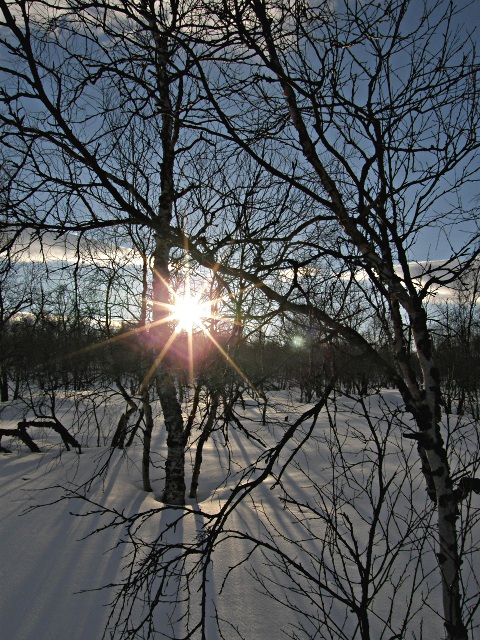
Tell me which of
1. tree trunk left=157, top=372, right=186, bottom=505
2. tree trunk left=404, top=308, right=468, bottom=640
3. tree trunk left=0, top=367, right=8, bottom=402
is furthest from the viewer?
tree trunk left=0, top=367, right=8, bottom=402

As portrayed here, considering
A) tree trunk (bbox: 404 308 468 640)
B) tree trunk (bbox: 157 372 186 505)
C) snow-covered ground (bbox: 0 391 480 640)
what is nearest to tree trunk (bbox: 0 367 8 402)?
snow-covered ground (bbox: 0 391 480 640)

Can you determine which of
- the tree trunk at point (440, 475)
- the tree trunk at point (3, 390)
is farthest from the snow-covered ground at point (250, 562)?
the tree trunk at point (3, 390)

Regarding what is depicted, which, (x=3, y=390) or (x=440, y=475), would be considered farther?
(x=3, y=390)

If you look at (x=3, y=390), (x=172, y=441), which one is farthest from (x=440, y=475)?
(x=3, y=390)

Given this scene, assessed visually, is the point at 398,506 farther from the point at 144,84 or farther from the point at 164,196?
the point at 144,84

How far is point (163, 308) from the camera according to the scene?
551 centimetres

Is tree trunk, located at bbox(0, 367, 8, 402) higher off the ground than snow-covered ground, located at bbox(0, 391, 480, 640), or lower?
higher

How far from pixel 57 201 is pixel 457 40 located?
92.6 inches

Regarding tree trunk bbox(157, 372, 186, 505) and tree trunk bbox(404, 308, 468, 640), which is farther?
tree trunk bbox(157, 372, 186, 505)

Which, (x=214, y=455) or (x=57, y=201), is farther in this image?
(x=214, y=455)

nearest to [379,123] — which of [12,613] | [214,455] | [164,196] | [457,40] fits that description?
[457,40]

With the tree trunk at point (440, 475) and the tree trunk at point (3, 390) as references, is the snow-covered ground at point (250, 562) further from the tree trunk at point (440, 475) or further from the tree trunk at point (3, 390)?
the tree trunk at point (3, 390)

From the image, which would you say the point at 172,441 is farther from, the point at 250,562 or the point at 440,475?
the point at 440,475

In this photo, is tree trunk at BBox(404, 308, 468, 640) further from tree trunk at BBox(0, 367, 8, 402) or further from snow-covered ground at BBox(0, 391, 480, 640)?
tree trunk at BBox(0, 367, 8, 402)
